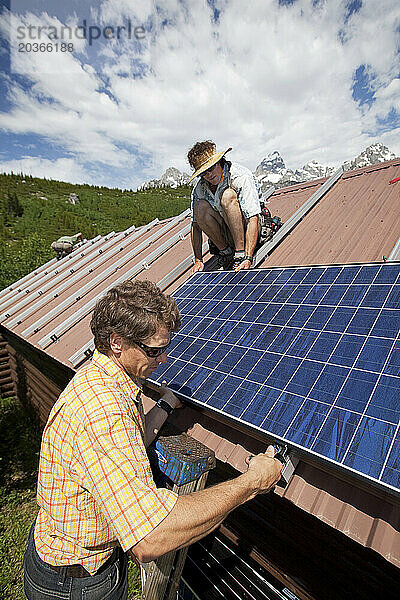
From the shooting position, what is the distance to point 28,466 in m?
9.46

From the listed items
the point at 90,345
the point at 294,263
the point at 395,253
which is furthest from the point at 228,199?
the point at 90,345

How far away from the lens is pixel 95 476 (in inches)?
72.1

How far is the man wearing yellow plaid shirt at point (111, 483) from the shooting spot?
5.82 feet

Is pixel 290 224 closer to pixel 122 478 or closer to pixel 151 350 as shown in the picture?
pixel 151 350

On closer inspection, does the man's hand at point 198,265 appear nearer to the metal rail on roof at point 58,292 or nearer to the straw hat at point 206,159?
the straw hat at point 206,159

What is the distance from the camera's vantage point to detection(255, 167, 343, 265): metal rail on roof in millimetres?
5527

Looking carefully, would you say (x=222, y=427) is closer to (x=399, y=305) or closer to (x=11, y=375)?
(x=399, y=305)

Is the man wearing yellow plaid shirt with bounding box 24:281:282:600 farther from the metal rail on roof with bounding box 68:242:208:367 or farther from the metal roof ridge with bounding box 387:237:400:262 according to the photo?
the metal rail on roof with bounding box 68:242:208:367

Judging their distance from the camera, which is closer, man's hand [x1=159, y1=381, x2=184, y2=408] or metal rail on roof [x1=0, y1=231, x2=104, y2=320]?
man's hand [x1=159, y1=381, x2=184, y2=408]

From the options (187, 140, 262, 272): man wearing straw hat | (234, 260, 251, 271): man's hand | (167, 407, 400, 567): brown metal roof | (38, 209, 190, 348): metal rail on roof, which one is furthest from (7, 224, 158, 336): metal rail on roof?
(167, 407, 400, 567): brown metal roof

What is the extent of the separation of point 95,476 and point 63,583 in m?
1.25

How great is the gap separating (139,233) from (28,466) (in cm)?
783

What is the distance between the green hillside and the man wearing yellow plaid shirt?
16791 millimetres

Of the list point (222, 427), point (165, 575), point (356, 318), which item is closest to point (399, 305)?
point (356, 318)
